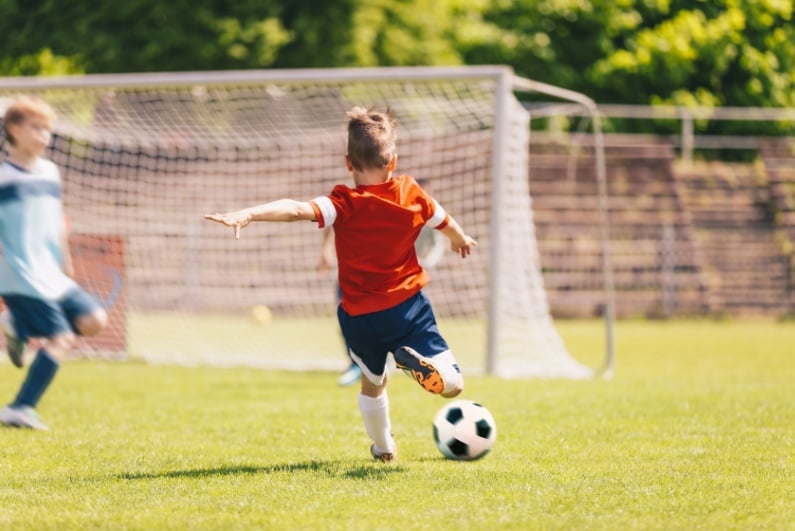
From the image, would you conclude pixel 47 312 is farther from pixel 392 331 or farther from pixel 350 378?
pixel 350 378

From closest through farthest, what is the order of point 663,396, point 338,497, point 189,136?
point 338,497, point 663,396, point 189,136

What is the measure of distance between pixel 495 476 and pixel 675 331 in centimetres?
1143

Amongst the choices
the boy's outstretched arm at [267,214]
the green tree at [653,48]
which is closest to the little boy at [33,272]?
the boy's outstretched arm at [267,214]

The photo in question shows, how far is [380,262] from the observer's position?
494 cm

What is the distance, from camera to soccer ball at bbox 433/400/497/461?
5086 millimetres

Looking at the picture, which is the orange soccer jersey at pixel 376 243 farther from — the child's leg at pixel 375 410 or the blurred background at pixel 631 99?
the blurred background at pixel 631 99

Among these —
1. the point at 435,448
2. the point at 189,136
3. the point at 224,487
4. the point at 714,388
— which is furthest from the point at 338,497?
the point at 189,136

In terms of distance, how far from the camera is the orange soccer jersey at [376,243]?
16.0ft

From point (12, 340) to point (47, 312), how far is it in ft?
1.31

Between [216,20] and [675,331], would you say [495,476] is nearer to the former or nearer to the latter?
[675,331]

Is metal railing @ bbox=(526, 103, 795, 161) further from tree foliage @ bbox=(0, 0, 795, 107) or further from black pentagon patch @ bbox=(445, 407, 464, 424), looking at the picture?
black pentagon patch @ bbox=(445, 407, 464, 424)

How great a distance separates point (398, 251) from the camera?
496 cm

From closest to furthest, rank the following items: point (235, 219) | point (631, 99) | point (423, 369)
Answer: point (235, 219) → point (423, 369) → point (631, 99)

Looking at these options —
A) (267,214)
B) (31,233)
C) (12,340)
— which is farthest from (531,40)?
(267,214)
